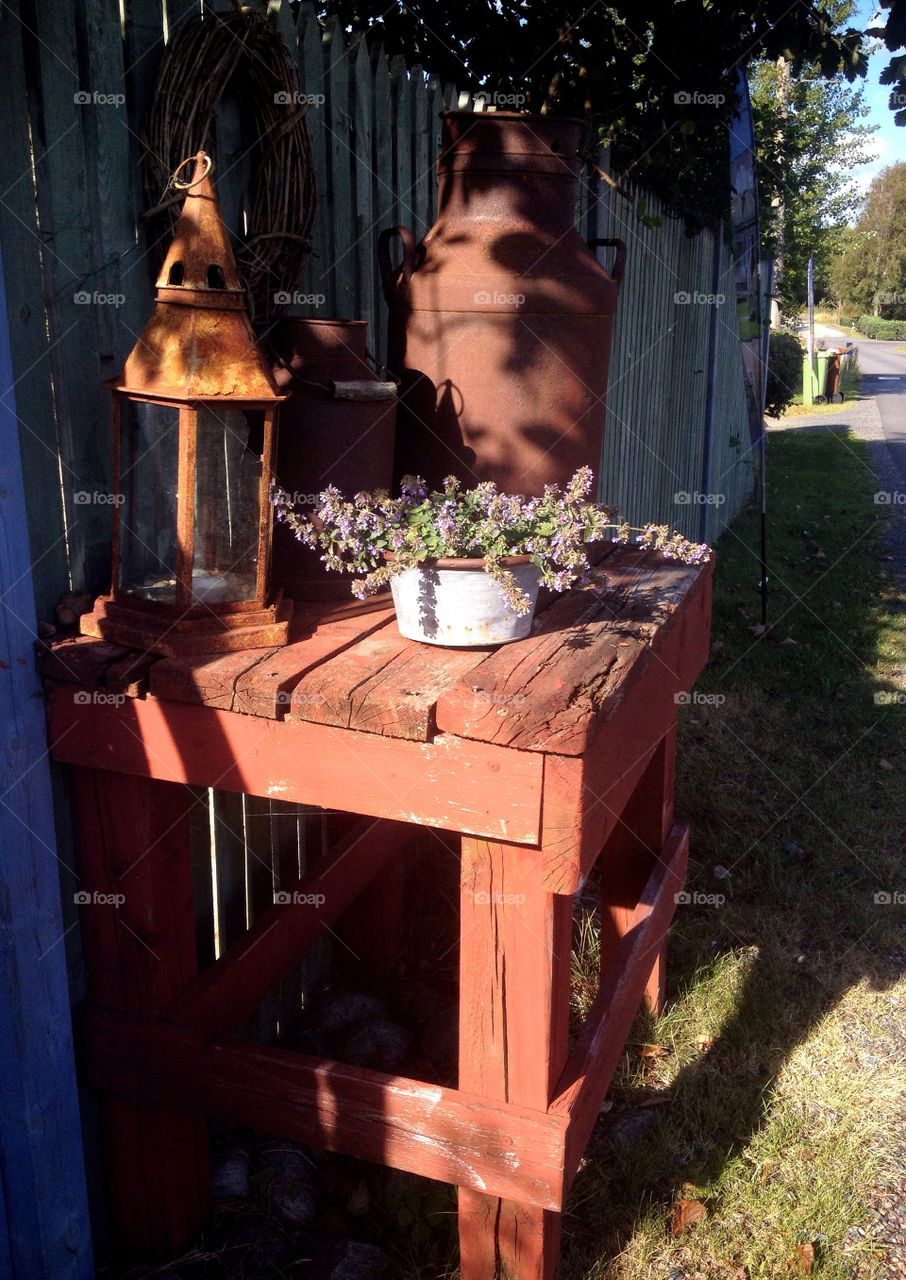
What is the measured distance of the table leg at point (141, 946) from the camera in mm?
2002

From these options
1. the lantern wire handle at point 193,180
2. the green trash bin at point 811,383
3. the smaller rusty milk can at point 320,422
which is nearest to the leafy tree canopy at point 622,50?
the smaller rusty milk can at point 320,422

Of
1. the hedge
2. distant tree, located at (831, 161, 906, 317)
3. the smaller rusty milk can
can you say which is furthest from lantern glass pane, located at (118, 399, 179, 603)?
distant tree, located at (831, 161, 906, 317)

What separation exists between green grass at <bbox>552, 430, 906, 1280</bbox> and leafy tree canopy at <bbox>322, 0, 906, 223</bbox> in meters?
2.51

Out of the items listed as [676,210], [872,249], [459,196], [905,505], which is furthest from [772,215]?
[872,249]

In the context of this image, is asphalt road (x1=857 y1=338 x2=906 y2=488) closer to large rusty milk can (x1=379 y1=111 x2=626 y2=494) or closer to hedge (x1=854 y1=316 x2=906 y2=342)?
large rusty milk can (x1=379 y1=111 x2=626 y2=494)

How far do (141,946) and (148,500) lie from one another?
32.8 inches

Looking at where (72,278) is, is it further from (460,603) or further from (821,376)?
(821,376)

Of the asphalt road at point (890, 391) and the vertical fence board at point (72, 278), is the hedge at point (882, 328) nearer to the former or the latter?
the asphalt road at point (890, 391)

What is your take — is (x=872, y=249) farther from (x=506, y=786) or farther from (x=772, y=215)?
(x=506, y=786)

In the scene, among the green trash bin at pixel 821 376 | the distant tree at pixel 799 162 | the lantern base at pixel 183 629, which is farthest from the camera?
the green trash bin at pixel 821 376

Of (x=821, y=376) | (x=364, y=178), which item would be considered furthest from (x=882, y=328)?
(x=364, y=178)

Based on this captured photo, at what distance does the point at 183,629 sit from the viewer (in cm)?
181

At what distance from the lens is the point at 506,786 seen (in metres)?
1.63

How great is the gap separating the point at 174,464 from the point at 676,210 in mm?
Answer: 4754
